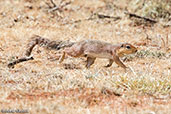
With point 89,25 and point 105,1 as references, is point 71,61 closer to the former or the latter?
point 89,25

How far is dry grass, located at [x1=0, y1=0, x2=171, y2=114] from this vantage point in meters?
4.86

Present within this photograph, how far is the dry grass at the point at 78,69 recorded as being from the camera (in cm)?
486

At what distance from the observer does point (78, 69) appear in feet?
23.6

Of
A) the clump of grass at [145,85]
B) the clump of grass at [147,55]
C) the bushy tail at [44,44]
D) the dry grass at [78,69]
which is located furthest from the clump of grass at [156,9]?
the clump of grass at [145,85]

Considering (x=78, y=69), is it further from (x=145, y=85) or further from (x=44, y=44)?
(x=145, y=85)

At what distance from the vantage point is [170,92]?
17.8ft

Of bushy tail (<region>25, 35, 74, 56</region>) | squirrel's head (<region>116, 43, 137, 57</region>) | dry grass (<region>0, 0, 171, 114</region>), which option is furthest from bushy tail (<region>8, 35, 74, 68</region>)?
squirrel's head (<region>116, 43, 137, 57</region>)

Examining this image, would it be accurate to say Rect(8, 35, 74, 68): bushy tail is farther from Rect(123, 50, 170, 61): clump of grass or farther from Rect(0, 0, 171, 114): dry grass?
Rect(123, 50, 170, 61): clump of grass

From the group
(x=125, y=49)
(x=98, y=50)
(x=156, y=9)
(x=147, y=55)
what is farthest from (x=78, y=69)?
(x=156, y=9)

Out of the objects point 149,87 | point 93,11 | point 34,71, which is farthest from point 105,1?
point 149,87

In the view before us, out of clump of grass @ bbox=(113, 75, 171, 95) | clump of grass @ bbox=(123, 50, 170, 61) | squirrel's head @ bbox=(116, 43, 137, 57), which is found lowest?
clump of grass @ bbox=(123, 50, 170, 61)

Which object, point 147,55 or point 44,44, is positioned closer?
point 44,44

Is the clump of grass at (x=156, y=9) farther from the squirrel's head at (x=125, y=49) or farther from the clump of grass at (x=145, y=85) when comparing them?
the clump of grass at (x=145, y=85)

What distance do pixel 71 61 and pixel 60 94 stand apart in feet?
9.13
